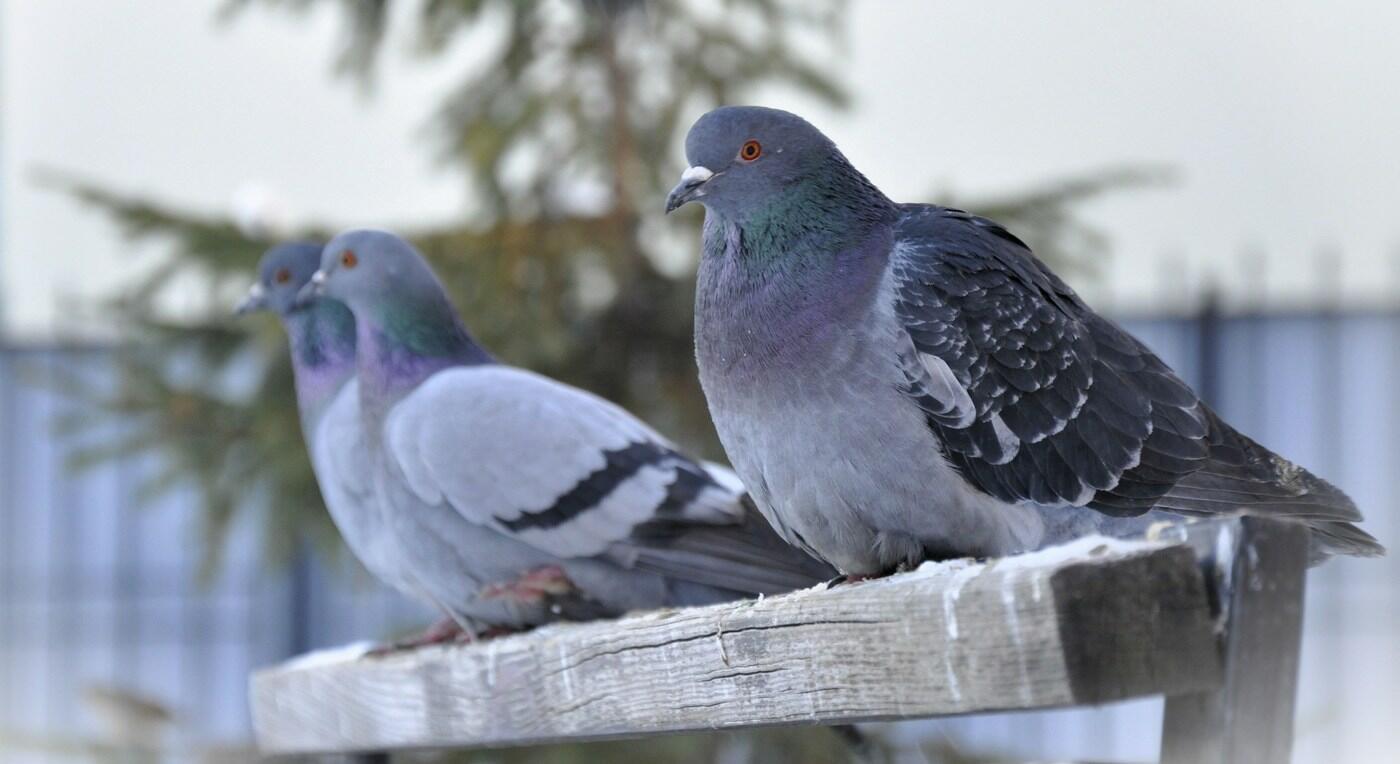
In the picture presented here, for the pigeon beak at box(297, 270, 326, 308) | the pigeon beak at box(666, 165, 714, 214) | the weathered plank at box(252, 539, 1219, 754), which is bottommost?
the weathered plank at box(252, 539, 1219, 754)

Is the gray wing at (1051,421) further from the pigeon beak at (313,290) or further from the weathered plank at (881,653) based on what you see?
the pigeon beak at (313,290)

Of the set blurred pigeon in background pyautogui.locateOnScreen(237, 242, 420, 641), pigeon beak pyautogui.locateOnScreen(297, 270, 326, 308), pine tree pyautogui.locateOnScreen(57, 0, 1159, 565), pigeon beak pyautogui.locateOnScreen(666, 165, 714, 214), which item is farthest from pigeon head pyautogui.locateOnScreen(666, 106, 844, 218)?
pine tree pyautogui.locateOnScreen(57, 0, 1159, 565)

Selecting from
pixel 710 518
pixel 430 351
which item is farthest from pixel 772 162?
pixel 430 351

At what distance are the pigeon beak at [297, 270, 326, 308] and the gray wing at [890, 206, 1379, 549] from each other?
1.98 meters

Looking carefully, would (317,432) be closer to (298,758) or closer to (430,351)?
(430,351)

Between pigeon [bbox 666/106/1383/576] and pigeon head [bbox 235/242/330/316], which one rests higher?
pigeon head [bbox 235/242/330/316]

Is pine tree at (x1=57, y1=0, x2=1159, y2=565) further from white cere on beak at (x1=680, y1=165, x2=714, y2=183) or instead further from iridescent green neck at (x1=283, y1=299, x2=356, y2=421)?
white cere on beak at (x1=680, y1=165, x2=714, y2=183)

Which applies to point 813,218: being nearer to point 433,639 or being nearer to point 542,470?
point 542,470

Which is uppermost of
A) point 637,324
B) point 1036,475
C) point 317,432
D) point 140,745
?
point 637,324

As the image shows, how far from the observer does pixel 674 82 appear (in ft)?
18.6

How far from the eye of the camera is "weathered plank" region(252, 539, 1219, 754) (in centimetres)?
157

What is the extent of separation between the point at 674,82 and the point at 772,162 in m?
3.42

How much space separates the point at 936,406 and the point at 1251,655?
66 cm

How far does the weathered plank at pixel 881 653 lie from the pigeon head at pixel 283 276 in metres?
1.69
